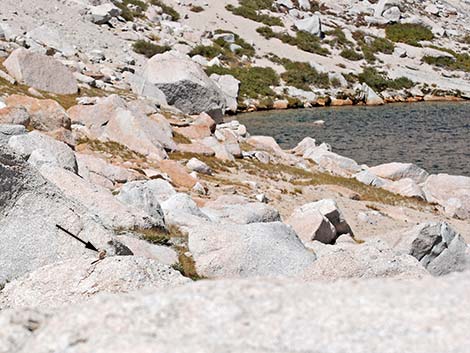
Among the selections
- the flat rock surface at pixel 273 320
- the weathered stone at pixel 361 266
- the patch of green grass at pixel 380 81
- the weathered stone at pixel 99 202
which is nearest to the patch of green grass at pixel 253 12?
the patch of green grass at pixel 380 81

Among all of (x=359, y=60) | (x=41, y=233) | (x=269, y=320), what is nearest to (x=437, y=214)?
(x=41, y=233)

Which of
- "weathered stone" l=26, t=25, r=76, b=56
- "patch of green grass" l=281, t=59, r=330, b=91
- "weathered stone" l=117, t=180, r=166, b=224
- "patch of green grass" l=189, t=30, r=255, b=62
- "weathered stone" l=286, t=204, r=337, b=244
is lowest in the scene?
"patch of green grass" l=281, t=59, r=330, b=91

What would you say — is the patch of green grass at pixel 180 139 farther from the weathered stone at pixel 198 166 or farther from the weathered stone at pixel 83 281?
the weathered stone at pixel 83 281

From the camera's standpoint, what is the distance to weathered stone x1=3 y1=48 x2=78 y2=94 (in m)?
39.9

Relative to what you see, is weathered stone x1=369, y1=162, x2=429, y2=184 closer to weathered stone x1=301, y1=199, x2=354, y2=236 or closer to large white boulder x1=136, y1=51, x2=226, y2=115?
weathered stone x1=301, y1=199, x2=354, y2=236

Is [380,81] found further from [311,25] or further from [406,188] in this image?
[406,188]

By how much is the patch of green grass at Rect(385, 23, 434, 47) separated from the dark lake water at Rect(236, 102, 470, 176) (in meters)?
38.8

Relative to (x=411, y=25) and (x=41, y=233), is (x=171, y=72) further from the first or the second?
(x=411, y=25)

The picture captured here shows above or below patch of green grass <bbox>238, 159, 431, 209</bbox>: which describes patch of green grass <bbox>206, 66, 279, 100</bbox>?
below

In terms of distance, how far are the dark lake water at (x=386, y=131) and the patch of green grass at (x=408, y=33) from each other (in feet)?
127

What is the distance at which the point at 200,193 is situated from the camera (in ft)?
84.5

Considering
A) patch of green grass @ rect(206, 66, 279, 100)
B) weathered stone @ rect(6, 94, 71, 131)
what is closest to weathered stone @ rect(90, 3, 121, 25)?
patch of green grass @ rect(206, 66, 279, 100)

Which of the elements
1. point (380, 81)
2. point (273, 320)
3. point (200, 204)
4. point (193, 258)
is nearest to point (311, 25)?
point (380, 81)

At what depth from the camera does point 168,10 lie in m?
92.2
